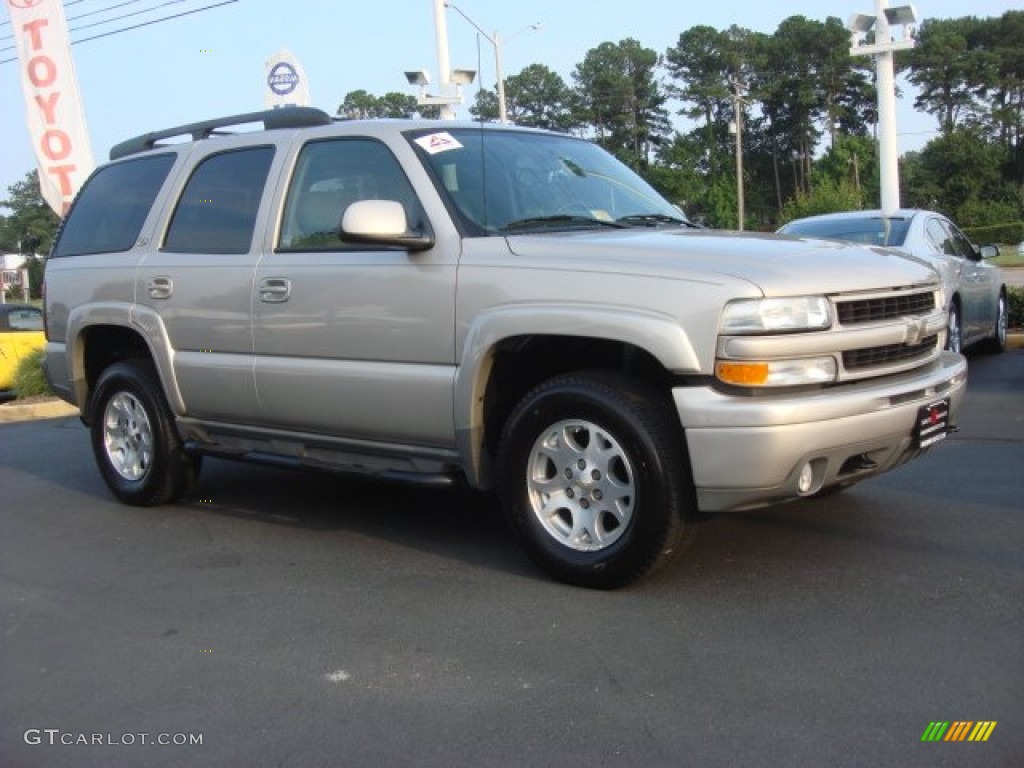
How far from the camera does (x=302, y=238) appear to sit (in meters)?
5.16

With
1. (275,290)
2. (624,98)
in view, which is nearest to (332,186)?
(275,290)

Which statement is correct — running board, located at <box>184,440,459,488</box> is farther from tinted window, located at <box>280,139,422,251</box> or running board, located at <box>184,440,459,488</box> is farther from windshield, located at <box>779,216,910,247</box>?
windshield, located at <box>779,216,910,247</box>

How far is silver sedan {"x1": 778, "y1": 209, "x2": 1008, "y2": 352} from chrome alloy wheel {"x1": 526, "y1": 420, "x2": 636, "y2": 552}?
4.63 metres

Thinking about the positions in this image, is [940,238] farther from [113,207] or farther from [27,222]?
[27,222]

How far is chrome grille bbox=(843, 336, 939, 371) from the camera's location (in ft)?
13.3

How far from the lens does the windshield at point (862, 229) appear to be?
29.3 feet

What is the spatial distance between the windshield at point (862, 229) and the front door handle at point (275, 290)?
5.06 metres

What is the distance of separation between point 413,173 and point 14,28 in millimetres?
10303

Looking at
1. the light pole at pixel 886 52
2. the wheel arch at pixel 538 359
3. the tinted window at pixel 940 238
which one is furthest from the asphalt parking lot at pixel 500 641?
the light pole at pixel 886 52

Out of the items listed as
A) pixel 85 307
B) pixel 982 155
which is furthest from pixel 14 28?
pixel 982 155

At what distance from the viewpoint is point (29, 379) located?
1267cm

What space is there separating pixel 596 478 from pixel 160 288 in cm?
282

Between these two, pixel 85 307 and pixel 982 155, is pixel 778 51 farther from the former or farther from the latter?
pixel 85 307

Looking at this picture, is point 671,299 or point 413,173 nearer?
point 671,299
